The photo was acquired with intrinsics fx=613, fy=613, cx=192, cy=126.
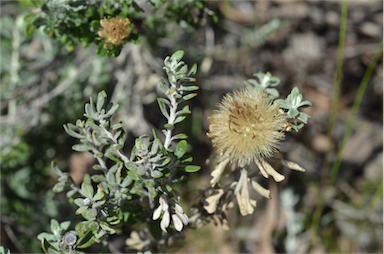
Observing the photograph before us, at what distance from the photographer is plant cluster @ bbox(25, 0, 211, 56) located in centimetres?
229

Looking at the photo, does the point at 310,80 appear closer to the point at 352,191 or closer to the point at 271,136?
the point at 352,191

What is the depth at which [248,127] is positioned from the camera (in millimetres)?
1981

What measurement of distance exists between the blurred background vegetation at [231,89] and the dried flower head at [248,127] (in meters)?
1.03

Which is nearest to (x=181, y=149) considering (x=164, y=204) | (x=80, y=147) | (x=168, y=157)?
(x=168, y=157)

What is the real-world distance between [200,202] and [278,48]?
2.30 m

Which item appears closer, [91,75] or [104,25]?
[104,25]

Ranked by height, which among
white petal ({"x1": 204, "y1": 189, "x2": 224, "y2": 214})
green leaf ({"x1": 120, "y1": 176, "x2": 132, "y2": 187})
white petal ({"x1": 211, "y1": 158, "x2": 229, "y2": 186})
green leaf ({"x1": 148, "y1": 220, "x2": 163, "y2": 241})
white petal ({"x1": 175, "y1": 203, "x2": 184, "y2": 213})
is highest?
white petal ({"x1": 211, "y1": 158, "x2": 229, "y2": 186})

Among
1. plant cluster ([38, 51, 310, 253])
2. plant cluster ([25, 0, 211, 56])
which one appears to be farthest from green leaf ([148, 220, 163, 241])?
plant cluster ([25, 0, 211, 56])

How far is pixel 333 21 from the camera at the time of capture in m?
4.39

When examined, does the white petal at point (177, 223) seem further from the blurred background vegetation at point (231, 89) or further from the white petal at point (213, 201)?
the blurred background vegetation at point (231, 89)

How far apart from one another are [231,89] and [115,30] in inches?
72.4

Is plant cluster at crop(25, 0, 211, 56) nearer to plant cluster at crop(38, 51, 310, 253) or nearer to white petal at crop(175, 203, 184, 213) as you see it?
plant cluster at crop(38, 51, 310, 253)

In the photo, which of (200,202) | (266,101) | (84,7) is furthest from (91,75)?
(266,101)

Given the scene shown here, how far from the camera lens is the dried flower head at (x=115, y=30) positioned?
7.44ft
